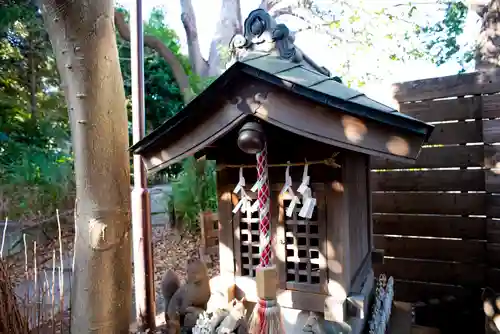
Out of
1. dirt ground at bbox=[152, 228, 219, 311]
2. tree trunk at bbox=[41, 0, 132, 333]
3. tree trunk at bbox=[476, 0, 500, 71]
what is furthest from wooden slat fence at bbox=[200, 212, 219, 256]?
tree trunk at bbox=[476, 0, 500, 71]

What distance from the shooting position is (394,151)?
4.59 ft

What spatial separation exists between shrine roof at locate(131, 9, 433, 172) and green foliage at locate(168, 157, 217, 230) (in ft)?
14.7

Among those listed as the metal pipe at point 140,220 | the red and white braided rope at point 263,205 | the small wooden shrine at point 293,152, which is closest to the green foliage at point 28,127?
the metal pipe at point 140,220

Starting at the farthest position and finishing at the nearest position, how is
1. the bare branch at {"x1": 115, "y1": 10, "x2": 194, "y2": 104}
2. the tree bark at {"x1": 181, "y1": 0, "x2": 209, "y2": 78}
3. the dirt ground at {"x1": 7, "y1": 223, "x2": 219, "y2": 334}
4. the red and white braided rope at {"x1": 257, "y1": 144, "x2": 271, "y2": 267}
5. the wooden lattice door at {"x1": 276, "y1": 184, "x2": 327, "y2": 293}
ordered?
the tree bark at {"x1": 181, "y1": 0, "x2": 209, "y2": 78}
the bare branch at {"x1": 115, "y1": 10, "x2": 194, "y2": 104}
the dirt ground at {"x1": 7, "y1": 223, "x2": 219, "y2": 334}
the wooden lattice door at {"x1": 276, "y1": 184, "x2": 327, "y2": 293}
the red and white braided rope at {"x1": 257, "y1": 144, "x2": 271, "y2": 267}

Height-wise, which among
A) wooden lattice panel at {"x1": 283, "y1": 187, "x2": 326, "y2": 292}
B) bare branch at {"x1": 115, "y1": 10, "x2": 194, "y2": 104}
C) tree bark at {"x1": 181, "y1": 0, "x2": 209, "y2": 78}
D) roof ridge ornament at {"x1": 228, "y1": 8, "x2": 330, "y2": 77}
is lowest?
wooden lattice panel at {"x1": 283, "y1": 187, "x2": 326, "y2": 292}

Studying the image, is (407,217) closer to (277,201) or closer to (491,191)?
(491,191)

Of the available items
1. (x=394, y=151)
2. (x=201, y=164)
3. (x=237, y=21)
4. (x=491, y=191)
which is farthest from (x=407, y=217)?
(x=237, y=21)

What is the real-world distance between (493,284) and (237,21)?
25.7ft

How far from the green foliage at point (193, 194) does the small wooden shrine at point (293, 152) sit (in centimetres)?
422

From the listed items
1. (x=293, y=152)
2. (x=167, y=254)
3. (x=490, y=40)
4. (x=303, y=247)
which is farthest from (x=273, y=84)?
(x=167, y=254)

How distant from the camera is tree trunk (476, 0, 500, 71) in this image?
3270 millimetres

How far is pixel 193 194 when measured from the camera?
629 centimetres

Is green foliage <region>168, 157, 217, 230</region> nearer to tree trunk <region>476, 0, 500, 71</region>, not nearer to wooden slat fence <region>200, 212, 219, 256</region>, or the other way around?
wooden slat fence <region>200, 212, 219, 256</region>

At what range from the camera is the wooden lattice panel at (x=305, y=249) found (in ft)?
6.06
